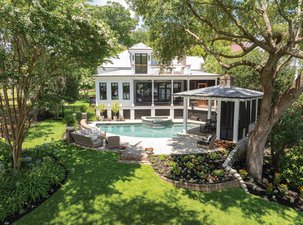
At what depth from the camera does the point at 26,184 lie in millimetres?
7461

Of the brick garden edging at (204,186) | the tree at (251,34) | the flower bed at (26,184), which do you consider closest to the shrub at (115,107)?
the tree at (251,34)

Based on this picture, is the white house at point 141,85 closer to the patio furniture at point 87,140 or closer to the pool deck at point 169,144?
the pool deck at point 169,144

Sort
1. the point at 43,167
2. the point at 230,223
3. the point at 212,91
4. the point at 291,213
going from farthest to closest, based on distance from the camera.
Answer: the point at 212,91 → the point at 43,167 → the point at 291,213 → the point at 230,223

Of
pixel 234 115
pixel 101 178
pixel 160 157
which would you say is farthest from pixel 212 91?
pixel 101 178

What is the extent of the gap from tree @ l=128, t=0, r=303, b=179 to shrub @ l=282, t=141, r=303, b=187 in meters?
1.09

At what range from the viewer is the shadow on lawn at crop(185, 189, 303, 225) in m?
7.07

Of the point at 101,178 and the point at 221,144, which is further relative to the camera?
the point at 221,144

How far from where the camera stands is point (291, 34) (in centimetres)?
745

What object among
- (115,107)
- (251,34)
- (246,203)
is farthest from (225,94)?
(115,107)

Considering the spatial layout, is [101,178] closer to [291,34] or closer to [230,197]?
[230,197]

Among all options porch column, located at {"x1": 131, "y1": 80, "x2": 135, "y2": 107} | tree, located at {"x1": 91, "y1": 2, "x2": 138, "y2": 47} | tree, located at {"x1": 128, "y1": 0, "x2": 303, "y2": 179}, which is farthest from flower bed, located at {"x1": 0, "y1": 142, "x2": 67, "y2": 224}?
tree, located at {"x1": 91, "y1": 2, "x2": 138, "y2": 47}

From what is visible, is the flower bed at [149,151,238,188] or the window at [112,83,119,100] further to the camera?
the window at [112,83,119,100]

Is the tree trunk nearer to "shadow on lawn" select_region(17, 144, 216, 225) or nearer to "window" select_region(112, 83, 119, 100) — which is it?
"shadow on lawn" select_region(17, 144, 216, 225)

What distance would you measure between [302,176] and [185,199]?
566 cm
